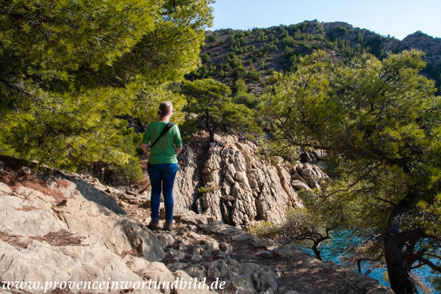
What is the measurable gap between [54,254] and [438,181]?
5637 mm

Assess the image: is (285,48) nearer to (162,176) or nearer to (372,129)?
(372,129)

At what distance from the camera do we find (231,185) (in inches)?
799

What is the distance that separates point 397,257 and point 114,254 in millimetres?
4950

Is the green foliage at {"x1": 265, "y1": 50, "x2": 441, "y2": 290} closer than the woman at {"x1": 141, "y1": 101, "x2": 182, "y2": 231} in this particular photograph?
No

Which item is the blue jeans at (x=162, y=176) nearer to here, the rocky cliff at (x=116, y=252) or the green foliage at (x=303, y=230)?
the rocky cliff at (x=116, y=252)

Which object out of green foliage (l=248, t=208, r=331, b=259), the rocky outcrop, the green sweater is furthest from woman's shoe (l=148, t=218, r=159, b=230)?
green foliage (l=248, t=208, r=331, b=259)

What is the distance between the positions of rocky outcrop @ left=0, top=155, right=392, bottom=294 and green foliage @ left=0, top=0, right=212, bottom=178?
84 centimetres

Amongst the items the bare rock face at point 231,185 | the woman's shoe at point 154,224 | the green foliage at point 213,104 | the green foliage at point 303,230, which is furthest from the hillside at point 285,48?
the woman's shoe at point 154,224

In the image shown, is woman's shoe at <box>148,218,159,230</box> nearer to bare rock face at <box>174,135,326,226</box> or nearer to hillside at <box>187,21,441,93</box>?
bare rock face at <box>174,135,326,226</box>

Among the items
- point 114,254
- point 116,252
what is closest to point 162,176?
point 116,252

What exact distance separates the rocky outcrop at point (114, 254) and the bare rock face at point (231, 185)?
13.3 meters

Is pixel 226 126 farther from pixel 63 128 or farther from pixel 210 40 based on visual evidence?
pixel 210 40

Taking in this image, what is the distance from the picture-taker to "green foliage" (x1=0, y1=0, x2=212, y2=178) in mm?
3533

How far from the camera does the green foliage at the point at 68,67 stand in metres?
3.53
